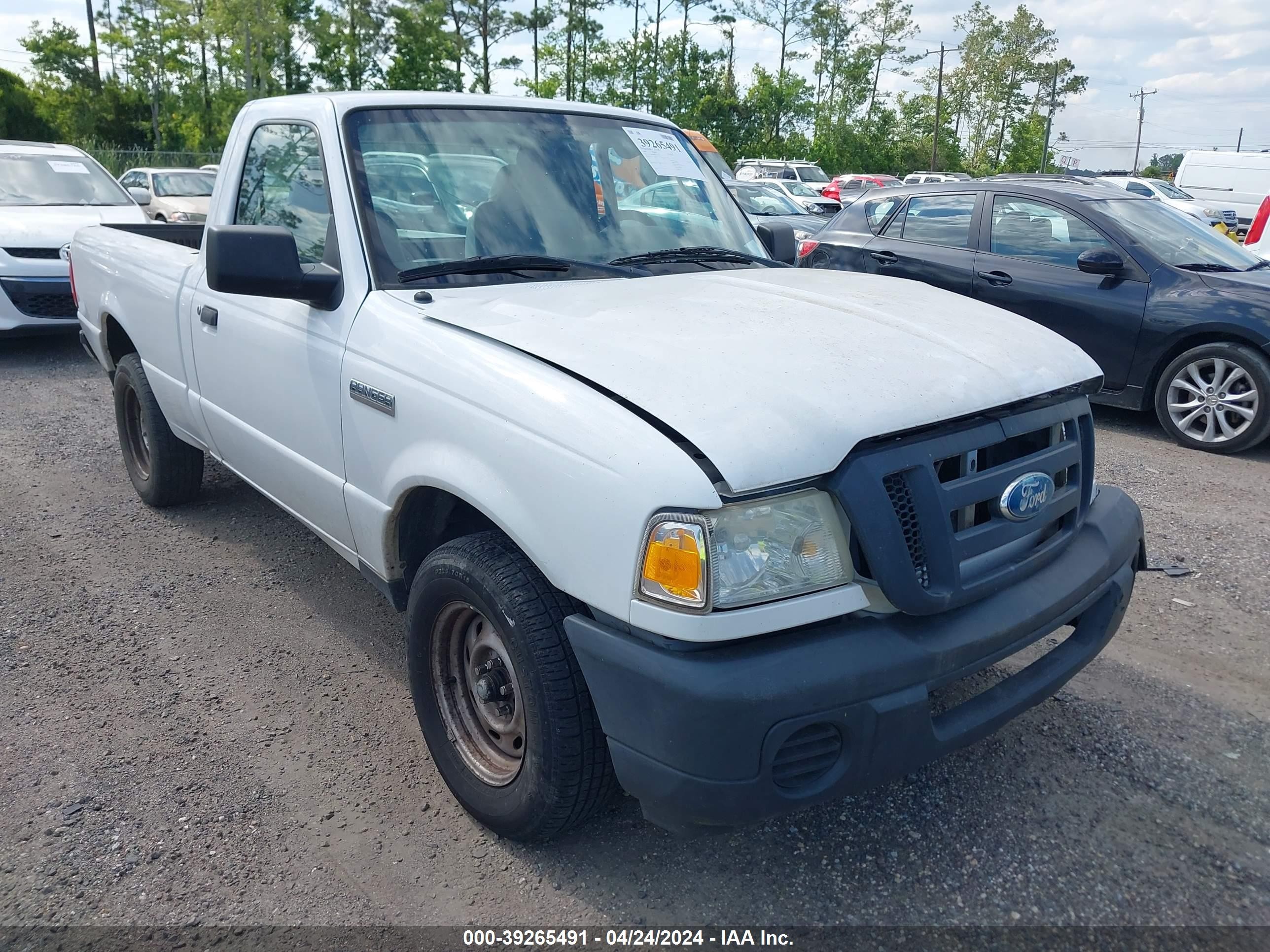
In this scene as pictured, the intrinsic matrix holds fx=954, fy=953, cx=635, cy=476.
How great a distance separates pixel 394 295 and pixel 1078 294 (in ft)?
18.1

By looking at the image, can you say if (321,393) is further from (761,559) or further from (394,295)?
(761,559)

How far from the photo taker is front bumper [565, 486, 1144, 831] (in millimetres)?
1896

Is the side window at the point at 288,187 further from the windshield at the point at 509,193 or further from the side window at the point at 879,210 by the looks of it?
the side window at the point at 879,210

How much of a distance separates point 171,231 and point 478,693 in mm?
4247

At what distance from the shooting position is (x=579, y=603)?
2193 mm

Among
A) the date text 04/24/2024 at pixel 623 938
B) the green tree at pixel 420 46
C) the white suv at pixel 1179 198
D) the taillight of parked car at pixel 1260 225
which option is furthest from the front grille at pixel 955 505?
the green tree at pixel 420 46

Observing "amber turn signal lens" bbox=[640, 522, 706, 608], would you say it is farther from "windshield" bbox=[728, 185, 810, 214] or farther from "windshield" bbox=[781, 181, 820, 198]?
"windshield" bbox=[781, 181, 820, 198]

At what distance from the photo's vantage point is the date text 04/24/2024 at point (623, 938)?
2252mm

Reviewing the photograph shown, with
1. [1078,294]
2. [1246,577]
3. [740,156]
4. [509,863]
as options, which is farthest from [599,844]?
[740,156]

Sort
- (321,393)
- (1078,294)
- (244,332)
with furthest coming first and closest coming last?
1. (1078,294)
2. (244,332)
3. (321,393)

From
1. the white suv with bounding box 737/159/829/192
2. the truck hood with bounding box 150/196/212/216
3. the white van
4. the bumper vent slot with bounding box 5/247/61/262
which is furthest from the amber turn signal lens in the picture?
the white suv with bounding box 737/159/829/192

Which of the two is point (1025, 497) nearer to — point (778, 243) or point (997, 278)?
point (778, 243)

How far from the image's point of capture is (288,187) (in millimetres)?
3420

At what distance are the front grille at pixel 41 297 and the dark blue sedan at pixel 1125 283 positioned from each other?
282 inches
